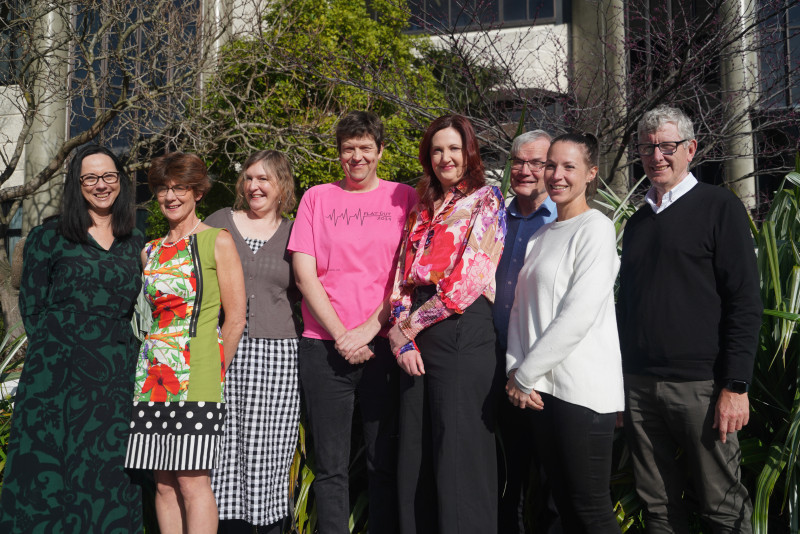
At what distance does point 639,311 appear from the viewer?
2475 millimetres

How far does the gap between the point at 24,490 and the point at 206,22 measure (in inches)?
221

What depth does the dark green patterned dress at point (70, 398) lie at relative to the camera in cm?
263

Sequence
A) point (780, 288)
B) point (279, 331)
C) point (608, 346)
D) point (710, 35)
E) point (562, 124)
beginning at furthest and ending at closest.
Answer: point (562, 124) < point (710, 35) < point (279, 331) < point (780, 288) < point (608, 346)

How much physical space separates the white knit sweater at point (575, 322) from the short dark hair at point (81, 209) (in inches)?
70.3

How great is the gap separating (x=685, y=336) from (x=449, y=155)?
3.68ft

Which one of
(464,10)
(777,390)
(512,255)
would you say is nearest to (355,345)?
(512,255)

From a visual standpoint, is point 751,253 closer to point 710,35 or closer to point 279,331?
point 279,331

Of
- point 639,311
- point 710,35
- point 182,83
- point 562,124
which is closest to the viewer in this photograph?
point 639,311

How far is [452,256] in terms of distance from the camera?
97.0 inches

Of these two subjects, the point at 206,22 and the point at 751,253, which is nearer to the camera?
the point at 751,253

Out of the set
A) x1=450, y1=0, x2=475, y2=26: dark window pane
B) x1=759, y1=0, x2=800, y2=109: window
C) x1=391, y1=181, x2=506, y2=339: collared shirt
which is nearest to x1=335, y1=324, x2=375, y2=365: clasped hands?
x1=391, y1=181, x2=506, y2=339: collared shirt

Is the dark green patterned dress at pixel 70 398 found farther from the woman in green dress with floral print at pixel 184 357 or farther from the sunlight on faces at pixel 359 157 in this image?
the sunlight on faces at pixel 359 157

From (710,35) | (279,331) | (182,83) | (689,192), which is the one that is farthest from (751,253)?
(182,83)

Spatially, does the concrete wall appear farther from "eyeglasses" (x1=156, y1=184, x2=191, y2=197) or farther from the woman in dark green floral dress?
"eyeglasses" (x1=156, y1=184, x2=191, y2=197)
